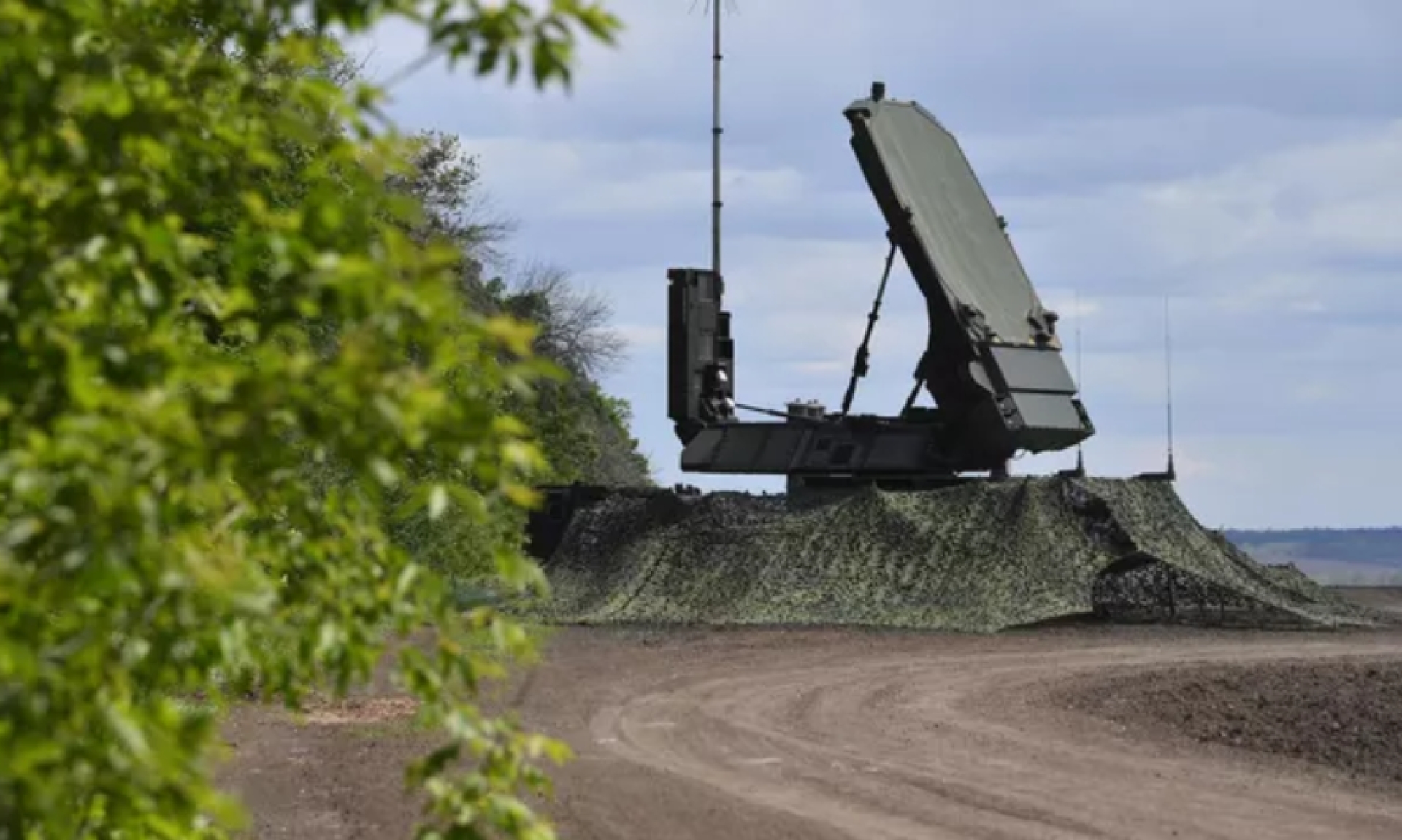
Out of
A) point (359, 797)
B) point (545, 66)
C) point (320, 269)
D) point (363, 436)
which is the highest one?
point (545, 66)

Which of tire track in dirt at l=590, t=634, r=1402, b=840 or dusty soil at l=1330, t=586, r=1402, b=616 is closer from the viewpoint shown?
tire track in dirt at l=590, t=634, r=1402, b=840

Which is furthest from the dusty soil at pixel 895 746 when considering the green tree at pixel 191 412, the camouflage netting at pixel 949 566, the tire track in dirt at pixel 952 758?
the green tree at pixel 191 412

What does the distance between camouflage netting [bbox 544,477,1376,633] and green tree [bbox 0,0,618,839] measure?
78.6 feet

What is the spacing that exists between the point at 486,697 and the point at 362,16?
17.2m

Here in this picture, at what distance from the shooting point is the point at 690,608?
3092 centimetres

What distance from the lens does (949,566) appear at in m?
30.1

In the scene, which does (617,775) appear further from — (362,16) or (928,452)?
(928,452)

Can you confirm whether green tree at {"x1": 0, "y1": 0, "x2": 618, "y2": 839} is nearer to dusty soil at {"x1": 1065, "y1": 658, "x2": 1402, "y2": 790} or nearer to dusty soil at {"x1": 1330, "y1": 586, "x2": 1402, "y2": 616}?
dusty soil at {"x1": 1065, "y1": 658, "x2": 1402, "y2": 790}

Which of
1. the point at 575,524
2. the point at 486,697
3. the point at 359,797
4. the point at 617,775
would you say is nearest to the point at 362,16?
the point at 359,797

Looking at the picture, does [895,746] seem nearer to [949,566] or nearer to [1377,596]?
[949,566]

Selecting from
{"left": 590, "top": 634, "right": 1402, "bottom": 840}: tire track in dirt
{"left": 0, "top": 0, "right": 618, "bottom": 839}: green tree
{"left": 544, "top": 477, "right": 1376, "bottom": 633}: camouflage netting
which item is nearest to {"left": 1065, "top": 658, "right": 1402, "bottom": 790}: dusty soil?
{"left": 590, "top": 634, "right": 1402, "bottom": 840}: tire track in dirt

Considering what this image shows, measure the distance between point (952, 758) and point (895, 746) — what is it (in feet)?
2.81

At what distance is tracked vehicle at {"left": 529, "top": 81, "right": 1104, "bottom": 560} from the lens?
3102 centimetres

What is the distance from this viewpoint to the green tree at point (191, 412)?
11.9ft
